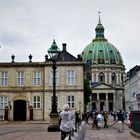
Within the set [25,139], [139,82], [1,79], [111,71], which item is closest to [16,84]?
[1,79]

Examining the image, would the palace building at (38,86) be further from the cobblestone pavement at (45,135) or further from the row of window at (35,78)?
the cobblestone pavement at (45,135)

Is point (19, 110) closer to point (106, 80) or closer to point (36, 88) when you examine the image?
point (36, 88)

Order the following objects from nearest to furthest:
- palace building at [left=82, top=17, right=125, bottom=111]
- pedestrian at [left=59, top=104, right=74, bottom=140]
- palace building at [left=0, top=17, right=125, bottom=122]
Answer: pedestrian at [left=59, top=104, right=74, bottom=140] → palace building at [left=0, top=17, right=125, bottom=122] → palace building at [left=82, top=17, right=125, bottom=111]

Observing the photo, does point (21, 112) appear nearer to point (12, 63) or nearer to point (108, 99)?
point (12, 63)

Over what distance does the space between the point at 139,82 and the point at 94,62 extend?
68.9 m

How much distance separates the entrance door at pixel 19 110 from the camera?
63.2m

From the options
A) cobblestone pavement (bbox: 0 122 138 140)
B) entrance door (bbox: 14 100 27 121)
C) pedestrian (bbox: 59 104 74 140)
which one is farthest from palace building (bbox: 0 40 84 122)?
pedestrian (bbox: 59 104 74 140)

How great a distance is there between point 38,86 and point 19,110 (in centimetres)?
404

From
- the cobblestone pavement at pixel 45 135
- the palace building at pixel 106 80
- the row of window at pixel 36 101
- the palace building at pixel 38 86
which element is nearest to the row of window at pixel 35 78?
the palace building at pixel 38 86

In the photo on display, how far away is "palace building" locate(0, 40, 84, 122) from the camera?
207ft

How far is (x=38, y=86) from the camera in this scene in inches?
2510

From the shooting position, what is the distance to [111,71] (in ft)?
642

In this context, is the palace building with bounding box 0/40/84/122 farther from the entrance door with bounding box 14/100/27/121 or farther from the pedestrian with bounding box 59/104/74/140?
the pedestrian with bounding box 59/104/74/140

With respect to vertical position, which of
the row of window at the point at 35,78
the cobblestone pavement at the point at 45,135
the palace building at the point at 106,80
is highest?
the palace building at the point at 106,80
